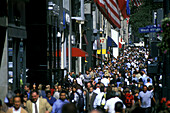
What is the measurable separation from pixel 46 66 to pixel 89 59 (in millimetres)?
24428

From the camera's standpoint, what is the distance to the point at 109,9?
1017 inches

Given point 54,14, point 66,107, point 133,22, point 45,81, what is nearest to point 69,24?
point 54,14

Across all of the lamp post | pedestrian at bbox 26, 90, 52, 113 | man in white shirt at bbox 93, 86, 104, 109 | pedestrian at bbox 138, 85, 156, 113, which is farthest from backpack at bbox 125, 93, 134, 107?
the lamp post

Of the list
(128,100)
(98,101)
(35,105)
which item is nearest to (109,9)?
(98,101)

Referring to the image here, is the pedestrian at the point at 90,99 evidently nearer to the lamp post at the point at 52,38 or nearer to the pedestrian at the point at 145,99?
the pedestrian at the point at 145,99

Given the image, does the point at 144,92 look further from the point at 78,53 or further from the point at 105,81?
the point at 78,53

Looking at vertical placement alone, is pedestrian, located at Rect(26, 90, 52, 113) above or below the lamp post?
below

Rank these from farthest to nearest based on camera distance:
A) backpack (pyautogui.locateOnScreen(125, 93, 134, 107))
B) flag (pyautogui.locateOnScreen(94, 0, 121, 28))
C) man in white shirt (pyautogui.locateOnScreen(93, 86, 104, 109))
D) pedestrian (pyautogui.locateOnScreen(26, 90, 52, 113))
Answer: flag (pyautogui.locateOnScreen(94, 0, 121, 28)), man in white shirt (pyautogui.locateOnScreen(93, 86, 104, 109)), backpack (pyautogui.locateOnScreen(125, 93, 134, 107)), pedestrian (pyautogui.locateOnScreen(26, 90, 52, 113))

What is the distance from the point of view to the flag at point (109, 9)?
24094mm

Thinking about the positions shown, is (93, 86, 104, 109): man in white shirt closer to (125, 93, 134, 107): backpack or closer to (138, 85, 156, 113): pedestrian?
(125, 93, 134, 107): backpack

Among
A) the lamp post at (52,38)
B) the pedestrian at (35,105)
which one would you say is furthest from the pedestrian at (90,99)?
the lamp post at (52,38)

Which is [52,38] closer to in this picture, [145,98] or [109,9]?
[109,9]

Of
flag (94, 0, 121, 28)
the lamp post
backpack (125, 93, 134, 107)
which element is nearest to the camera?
backpack (125, 93, 134, 107)

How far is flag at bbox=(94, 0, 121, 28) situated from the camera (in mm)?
24094
